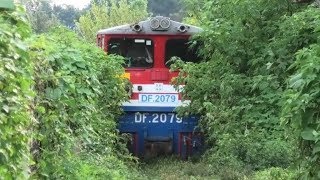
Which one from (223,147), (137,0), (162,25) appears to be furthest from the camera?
(137,0)

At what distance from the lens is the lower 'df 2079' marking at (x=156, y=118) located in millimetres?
11320

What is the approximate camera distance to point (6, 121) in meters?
3.85

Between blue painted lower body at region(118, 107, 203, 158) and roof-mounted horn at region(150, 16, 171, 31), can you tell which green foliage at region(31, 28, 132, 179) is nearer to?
blue painted lower body at region(118, 107, 203, 158)

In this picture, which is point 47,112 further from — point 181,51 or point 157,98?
point 181,51

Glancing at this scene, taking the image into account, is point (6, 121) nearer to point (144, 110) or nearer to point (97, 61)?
point (97, 61)

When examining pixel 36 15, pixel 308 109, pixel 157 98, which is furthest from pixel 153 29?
pixel 308 109

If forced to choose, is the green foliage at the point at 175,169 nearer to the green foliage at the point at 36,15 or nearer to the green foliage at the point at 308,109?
the green foliage at the point at 36,15

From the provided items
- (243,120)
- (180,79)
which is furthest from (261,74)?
(180,79)

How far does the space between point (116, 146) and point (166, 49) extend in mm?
2534

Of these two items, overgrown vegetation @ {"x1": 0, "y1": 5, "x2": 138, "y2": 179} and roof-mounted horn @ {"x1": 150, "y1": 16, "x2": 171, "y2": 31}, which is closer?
overgrown vegetation @ {"x1": 0, "y1": 5, "x2": 138, "y2": 179}

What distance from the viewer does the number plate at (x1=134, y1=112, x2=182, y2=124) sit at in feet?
37.1

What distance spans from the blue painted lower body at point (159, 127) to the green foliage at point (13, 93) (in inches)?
271

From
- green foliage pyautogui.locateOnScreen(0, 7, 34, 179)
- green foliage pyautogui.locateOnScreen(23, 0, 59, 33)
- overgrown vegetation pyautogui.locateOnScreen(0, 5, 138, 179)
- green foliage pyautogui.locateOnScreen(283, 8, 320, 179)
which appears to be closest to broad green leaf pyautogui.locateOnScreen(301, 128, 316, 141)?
green foliage pyautogui.locateOnScreen(283, 8, 320, 179)

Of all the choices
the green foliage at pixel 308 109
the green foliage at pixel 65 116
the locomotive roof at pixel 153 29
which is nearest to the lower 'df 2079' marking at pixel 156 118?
the locomotive roof at pixel 153 29
